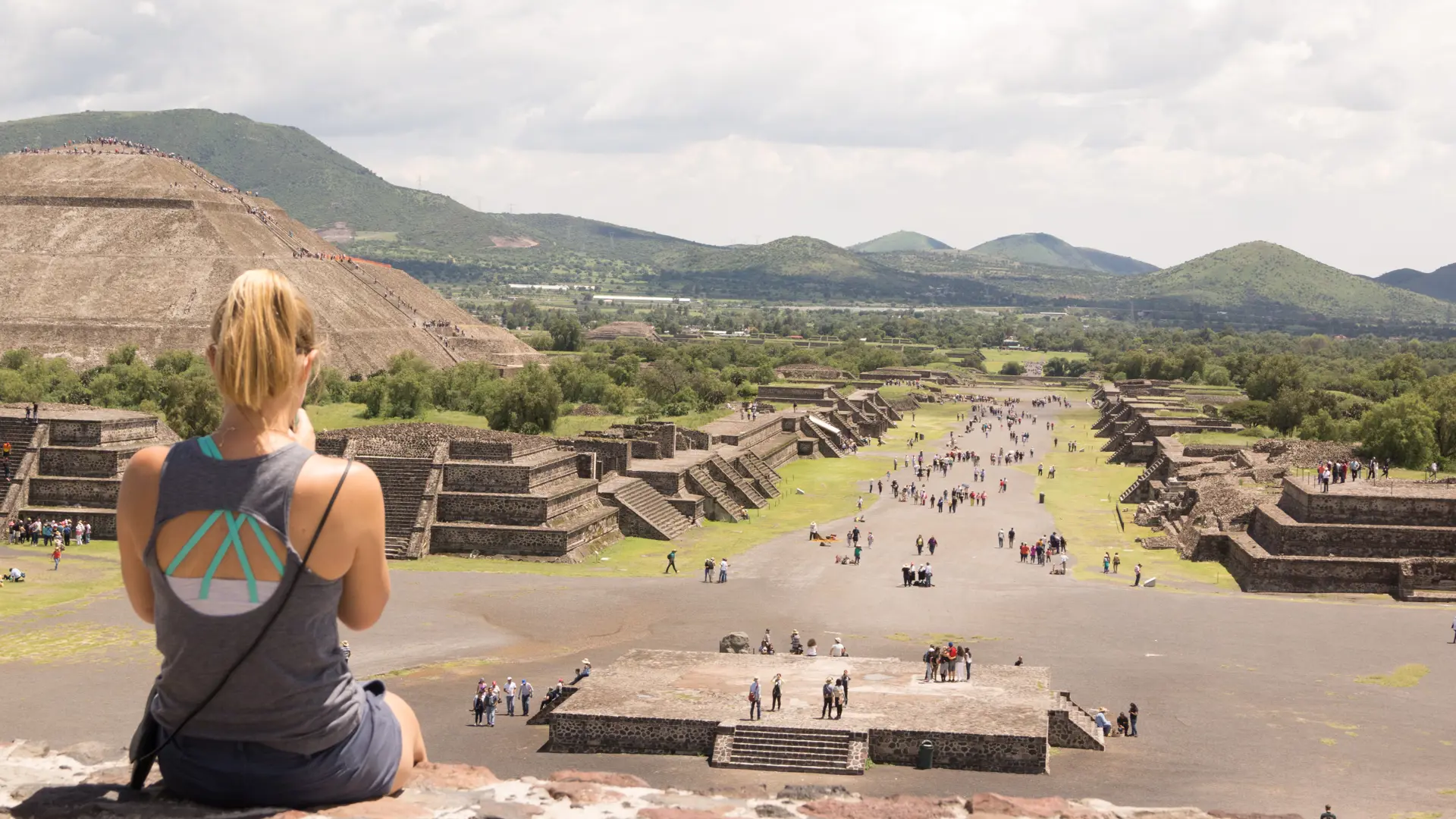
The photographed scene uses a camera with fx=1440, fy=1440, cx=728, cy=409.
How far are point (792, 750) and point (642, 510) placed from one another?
986 inches

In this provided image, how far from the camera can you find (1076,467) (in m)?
73.6

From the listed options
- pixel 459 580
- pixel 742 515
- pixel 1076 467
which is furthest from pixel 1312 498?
pixel 1076 467

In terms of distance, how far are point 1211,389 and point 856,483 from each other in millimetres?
59209

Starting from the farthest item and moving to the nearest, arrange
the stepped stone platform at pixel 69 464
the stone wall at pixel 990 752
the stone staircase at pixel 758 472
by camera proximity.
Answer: the stone staircase at pixel 758 472
the stepped stone platform at pixel 69 464
the stone wall at pixel 990 752

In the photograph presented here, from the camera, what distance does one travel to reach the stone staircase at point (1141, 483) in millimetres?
60438

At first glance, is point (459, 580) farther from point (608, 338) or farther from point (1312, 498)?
point (608, 338)

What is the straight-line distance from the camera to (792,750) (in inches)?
891

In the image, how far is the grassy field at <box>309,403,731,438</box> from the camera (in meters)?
62.9

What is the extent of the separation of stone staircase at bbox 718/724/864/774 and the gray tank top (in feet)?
58.8

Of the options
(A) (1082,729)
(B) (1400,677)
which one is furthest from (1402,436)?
(A) (1082,729)

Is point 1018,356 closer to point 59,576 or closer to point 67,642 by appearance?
point 59,576

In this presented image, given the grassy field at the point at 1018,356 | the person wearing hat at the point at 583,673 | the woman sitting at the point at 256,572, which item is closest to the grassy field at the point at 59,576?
the person wearing hat at the point at 583,673

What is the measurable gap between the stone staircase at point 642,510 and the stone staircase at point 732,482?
446cm

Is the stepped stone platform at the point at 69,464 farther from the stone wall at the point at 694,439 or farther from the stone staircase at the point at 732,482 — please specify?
the stone wall at the point at 694,439
